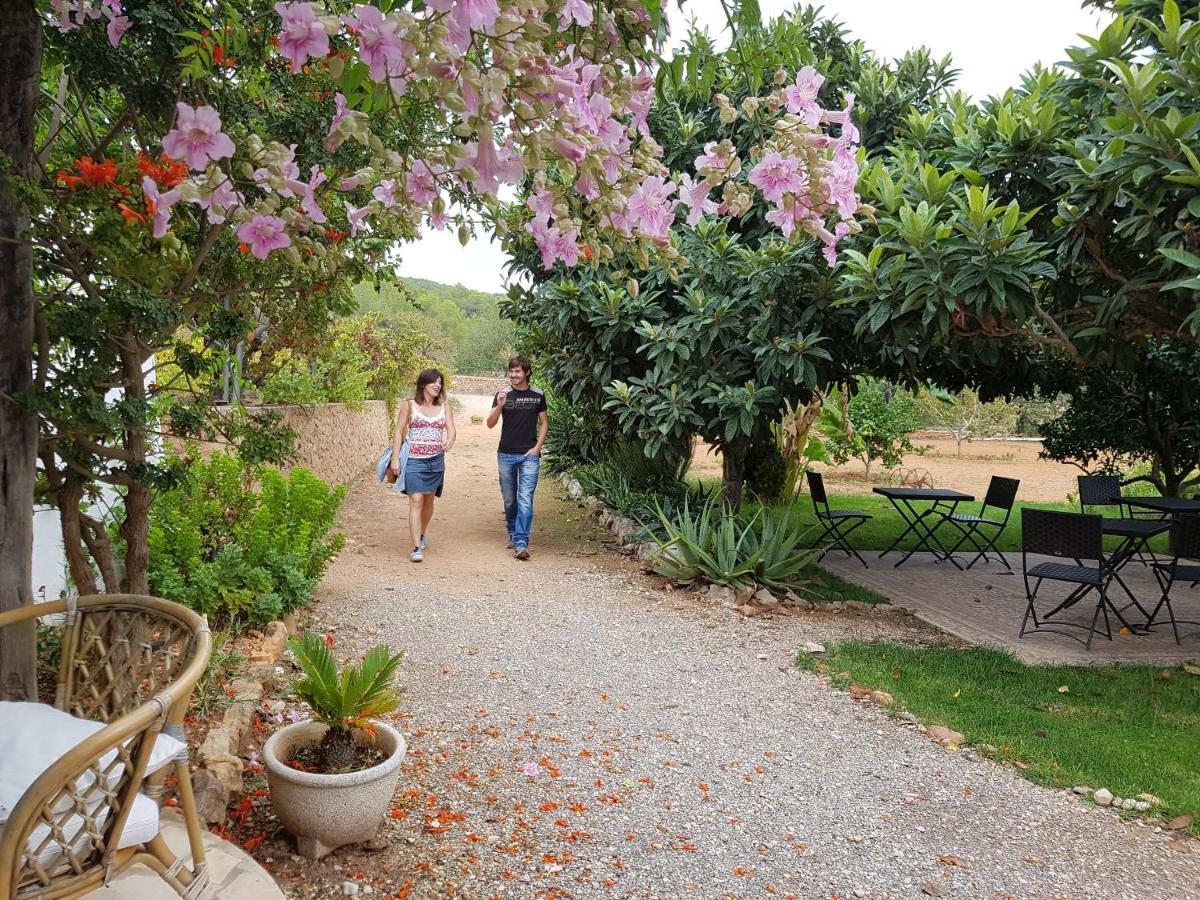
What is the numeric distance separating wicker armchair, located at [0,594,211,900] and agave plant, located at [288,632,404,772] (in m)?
0.52

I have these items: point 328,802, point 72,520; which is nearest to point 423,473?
point 72,520

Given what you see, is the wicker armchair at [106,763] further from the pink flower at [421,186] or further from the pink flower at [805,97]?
the pink flower at [805,97]

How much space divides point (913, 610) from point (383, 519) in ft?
18.3

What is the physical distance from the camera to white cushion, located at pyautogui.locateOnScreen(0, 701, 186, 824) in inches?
71.1

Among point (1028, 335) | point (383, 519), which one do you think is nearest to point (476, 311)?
point (383, 519)

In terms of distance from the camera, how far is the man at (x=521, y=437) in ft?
24.5

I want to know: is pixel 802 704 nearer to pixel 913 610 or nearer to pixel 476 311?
pixel 913 610

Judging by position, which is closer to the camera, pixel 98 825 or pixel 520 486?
pixel 98 825

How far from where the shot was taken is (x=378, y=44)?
4.09 ft

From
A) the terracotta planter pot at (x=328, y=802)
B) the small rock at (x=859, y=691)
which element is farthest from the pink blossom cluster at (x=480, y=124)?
the small rock at (x=859, y=691)

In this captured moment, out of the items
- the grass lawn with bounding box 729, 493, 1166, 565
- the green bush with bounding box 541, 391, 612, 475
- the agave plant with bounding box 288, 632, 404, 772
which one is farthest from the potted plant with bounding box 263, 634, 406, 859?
the green bush with bounding box 541, 391, 612, 475

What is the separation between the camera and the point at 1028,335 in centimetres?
499

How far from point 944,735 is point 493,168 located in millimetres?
3632

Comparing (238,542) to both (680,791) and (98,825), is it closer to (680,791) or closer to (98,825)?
(680,791)
